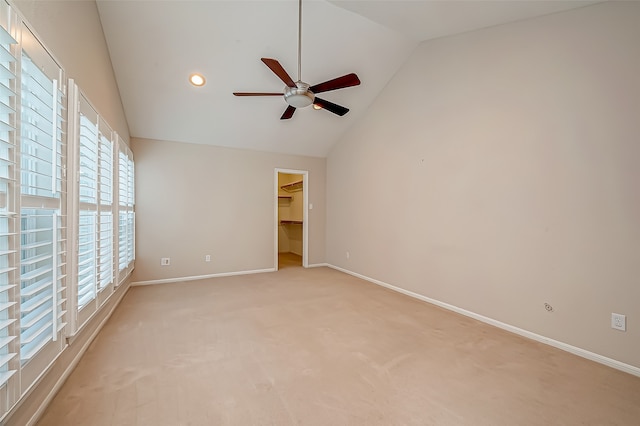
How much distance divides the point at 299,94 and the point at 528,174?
2342mm

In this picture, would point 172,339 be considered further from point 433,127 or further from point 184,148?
point 433,127

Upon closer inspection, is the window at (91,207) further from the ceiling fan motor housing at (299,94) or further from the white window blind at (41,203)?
the ceiling fan motor housing at (299,94)

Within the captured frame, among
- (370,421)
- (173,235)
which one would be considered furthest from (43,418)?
(173,235)

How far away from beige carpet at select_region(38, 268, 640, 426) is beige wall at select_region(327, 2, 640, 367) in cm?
46

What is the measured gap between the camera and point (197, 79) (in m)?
3.54

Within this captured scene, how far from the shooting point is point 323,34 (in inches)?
128

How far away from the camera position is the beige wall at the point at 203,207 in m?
4.36

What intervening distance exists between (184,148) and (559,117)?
16.3ft

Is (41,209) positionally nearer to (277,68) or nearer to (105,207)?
(105,207)

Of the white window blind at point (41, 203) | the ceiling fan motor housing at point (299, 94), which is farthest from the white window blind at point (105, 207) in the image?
the ceiling fan motor housing at point (299, 94)

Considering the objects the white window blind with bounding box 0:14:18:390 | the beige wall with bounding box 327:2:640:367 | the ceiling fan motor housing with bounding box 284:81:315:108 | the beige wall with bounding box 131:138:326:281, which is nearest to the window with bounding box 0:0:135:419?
the white window blind with bounding box 0:14:18:390

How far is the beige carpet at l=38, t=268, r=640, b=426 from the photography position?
5.26 feet

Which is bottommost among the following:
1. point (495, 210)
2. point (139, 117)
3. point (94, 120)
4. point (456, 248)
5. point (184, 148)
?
point (456, 248)

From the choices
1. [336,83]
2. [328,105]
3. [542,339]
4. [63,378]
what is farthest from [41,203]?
[542,339]
